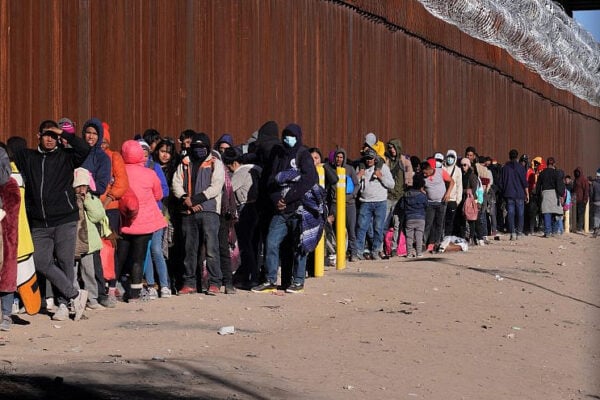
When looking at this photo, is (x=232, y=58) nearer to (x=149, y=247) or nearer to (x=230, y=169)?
(x=230, y=169)

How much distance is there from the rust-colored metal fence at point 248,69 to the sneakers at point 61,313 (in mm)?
2281

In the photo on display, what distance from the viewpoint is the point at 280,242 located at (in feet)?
46.1

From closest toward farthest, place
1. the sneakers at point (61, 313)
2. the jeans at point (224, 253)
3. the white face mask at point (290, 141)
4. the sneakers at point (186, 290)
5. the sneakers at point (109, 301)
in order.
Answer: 1. the sneakers at point (61, 313)
2. the sneakers at point (109, 301)
3. the sneakers at point (186, 290)
4. the jeans at point (224, 253)
5. the white face mask at point (290, 141)

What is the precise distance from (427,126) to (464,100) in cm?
396

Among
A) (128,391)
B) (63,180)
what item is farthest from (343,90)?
(128,391)

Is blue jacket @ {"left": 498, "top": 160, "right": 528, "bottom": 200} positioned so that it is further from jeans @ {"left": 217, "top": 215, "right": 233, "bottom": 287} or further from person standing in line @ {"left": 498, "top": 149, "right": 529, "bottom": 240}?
jeans @ {"left": 217, "top": 215, "right": 233, "bottom": 287}

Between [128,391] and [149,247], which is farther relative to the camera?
[149,247]

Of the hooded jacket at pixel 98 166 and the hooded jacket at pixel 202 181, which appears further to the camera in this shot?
the hooded jacket at pixel 202 181

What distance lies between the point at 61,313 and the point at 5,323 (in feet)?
2.40

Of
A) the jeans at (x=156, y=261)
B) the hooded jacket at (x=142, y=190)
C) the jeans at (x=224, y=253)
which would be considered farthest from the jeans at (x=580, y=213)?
the hooded jacket at (x=142, y=190)

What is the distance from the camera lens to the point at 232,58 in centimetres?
1845

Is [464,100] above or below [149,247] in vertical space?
above

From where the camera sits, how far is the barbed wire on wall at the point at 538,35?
2961 cm

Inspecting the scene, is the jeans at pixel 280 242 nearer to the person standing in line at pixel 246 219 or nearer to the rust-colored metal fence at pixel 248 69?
the person standing in line at pixel 246 219
